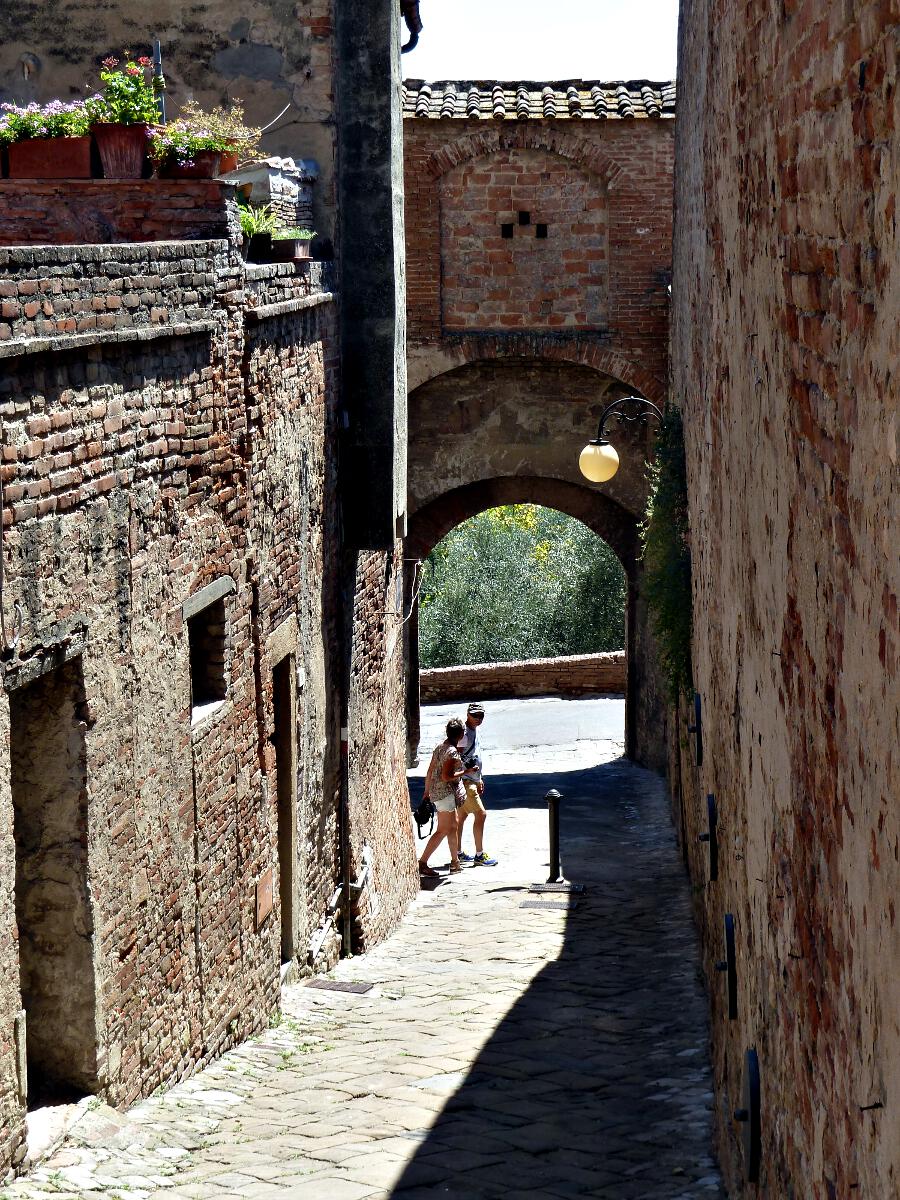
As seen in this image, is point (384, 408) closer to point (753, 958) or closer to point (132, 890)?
point (132, 890)

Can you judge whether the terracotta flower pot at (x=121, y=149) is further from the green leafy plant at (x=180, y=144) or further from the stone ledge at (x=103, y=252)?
the stone ledge at (x=103, y=252)

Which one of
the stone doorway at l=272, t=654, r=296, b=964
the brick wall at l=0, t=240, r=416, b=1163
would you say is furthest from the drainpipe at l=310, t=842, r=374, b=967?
the stone doorway at l=272, t=654, r=296, b=964

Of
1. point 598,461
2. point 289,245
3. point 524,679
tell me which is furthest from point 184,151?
point 524,679

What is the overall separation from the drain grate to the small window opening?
2.50 m

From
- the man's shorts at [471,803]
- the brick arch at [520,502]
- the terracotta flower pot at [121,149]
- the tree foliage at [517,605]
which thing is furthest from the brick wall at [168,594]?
the tree foliage at [517,605]

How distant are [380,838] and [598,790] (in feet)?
20.0

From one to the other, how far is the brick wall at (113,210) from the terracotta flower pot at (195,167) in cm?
9

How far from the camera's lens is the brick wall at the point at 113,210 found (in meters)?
7.07

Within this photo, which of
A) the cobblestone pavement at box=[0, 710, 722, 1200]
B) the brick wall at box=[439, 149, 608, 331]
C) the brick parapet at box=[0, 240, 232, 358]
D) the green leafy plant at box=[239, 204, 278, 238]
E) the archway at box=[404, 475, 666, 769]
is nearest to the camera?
the brick parapet at box=[0, 240, 232, 358]

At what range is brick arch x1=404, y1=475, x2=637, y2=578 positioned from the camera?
696 inches

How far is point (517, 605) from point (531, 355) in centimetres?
1401

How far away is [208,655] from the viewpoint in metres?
6.96

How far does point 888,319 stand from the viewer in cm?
216

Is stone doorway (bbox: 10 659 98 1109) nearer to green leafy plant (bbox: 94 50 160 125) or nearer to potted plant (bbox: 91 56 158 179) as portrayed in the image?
potted plant (bbox: 91 56 158 179)
